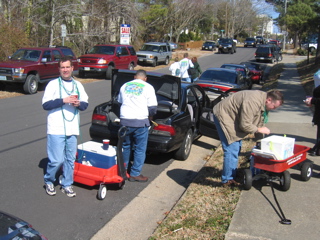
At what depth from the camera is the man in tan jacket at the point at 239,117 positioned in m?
4.68

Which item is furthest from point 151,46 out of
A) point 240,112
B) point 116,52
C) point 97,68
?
point 240,112

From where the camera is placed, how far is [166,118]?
22.5 feet

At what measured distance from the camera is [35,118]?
10.4 metres

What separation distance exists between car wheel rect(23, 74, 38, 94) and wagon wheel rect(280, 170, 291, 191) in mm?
12105

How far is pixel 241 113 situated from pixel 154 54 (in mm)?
24387

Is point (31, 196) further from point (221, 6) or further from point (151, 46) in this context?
point (221, 6)

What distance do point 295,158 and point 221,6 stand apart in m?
86.5

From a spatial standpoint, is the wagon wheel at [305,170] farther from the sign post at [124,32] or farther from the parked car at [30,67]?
the sign post at [124,32]

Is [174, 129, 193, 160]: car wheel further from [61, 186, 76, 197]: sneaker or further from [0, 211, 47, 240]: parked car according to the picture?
[0, 211, 47, 240]: parked car

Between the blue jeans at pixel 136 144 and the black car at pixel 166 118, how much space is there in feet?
2.52

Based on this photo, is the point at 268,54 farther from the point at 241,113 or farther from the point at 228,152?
the point at 241,113

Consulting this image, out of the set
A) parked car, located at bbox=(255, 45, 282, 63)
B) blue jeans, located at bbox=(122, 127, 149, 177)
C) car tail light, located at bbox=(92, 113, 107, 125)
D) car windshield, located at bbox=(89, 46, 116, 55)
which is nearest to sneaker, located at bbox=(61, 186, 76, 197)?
blue jeans, located at bbox=(122, 127, 149, 177)

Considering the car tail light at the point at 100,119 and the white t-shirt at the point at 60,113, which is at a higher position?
the white t-shirt at the point at 60,113

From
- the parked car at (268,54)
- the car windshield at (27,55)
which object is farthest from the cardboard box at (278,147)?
the parked car at (268,54)
